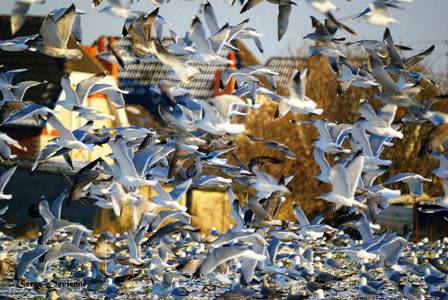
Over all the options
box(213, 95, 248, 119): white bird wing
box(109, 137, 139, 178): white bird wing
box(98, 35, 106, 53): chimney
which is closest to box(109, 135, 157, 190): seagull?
box(109, 137, 139, 178): white bird wing

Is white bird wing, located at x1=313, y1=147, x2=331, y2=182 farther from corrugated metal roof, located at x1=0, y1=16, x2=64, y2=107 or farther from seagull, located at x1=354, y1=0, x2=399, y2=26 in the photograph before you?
corrugated metal roof, located at x1=0, y1=16, x2=64, y2=107

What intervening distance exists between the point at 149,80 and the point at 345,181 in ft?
123

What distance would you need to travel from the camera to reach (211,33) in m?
12.2

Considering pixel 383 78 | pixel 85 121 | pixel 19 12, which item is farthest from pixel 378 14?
pixel 85 121

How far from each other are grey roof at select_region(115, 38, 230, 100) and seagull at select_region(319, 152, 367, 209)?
34.2m

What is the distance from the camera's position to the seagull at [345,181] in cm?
1116

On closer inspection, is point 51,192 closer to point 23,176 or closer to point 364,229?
point 23,176

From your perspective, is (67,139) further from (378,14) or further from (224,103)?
(378,14)

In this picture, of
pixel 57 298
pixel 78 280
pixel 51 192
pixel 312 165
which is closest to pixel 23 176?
pixel 51 192

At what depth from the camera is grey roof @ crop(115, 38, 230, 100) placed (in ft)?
153

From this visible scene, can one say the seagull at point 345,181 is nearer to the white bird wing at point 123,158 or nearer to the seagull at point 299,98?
the seagull at point 299,98

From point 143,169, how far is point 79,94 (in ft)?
4.51

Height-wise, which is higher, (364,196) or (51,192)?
(364,196)

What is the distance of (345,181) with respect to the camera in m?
11.2
